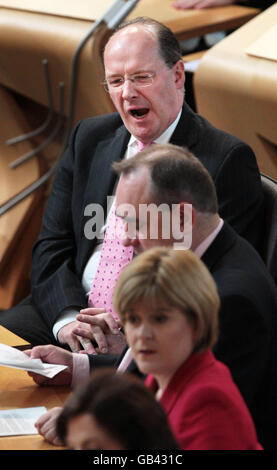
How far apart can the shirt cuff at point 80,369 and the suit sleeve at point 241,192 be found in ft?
1.75

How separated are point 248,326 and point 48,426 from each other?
0.42 m

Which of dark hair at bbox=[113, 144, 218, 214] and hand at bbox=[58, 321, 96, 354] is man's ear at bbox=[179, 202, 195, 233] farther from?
hand at bbox=[58, 321, 96, 354]

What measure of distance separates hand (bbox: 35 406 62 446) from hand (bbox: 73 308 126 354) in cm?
50

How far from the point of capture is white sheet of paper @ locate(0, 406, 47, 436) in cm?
170

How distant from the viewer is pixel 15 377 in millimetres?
1965

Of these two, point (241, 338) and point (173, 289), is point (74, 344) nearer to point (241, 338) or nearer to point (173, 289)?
point (241, 338)

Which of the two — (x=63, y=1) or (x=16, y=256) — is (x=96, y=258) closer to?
(x=16, y=256)

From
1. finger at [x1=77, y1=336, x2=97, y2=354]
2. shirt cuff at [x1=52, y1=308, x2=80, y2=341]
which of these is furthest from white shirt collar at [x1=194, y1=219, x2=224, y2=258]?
shirt cuff at [x1=52, y1=308, x2=80, y2=341]

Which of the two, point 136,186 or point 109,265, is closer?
point 136,186

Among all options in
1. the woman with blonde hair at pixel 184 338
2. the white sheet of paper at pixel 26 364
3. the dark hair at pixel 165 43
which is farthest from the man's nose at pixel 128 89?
the woman with blonde hair at pixel 184 338

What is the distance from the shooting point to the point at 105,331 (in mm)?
2205

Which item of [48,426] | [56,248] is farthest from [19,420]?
[56,248]
